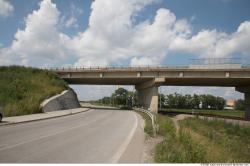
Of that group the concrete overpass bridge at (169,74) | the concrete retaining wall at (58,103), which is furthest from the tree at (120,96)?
the concrete retaining wall at (58,103)

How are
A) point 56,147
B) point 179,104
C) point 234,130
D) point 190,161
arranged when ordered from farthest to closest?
point 179,104 → point 234,130 → point 56,147 → point 190,161

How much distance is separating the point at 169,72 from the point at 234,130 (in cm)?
2419

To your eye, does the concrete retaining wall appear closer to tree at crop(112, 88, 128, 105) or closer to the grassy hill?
the grassy hill

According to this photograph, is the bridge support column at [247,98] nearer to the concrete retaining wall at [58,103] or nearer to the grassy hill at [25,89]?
the concrete retaining wall at [58,103]

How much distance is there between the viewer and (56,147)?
9867 millimetres

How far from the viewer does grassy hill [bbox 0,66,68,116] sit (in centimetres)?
2812

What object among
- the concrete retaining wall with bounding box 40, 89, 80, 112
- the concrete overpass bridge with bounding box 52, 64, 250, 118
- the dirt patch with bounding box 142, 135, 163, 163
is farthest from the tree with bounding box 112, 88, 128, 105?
the dirt patch with bounding box 142, 135, 163, 163

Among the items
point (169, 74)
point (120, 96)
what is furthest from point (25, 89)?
point (120, 96)

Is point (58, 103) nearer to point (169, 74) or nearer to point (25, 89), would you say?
point (25, 89)

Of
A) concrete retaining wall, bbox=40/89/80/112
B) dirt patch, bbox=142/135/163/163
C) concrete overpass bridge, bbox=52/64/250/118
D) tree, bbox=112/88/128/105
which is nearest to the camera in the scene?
dirt patch, bbox=142/135/163/163

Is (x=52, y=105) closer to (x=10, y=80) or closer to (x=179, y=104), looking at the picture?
(x=10, y=80)

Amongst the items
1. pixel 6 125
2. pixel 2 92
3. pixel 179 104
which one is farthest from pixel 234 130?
pixel 179 104

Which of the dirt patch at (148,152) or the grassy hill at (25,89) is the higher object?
the grassy hill at (25,89)

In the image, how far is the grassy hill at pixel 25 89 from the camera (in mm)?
28125
